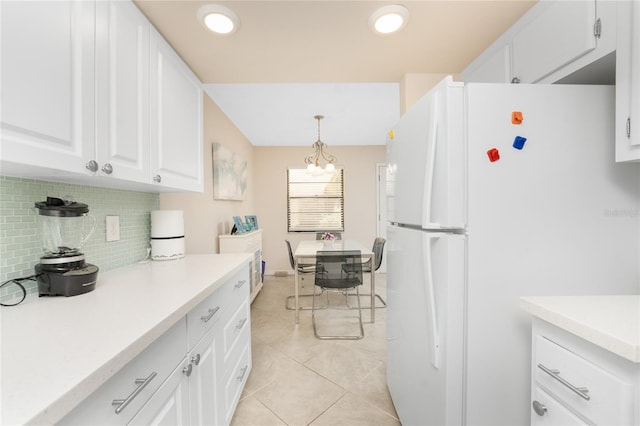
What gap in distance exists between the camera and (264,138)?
4523 millimetres

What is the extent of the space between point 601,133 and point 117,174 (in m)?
1.99

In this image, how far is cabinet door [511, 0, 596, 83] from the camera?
1.05 meters

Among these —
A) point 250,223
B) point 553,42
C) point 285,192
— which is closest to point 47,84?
point 553,42

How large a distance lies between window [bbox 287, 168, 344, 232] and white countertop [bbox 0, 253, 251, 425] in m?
3.89

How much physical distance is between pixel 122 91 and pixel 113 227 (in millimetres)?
746

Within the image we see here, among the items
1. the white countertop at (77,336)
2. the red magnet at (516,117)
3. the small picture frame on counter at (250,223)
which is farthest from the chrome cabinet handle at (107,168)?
the small picture frame on counter at (250,223)

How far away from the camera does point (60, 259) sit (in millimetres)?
1010

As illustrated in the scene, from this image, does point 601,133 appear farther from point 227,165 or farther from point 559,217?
point 227,165

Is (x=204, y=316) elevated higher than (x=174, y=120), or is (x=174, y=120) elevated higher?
(x=174, y=120)

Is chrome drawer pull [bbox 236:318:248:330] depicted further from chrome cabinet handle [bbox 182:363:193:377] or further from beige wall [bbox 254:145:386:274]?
beige wall [bbox 254:145:386:274]

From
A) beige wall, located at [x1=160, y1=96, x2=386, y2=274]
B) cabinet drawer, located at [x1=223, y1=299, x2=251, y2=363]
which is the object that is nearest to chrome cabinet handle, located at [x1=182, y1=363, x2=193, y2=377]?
cabinet drawer, located at [x1=223, y1=299, x2=251, y2=363]

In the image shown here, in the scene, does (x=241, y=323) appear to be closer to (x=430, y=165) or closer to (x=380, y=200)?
(x=430, y=165)

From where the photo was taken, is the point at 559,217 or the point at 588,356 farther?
the point at 559,217

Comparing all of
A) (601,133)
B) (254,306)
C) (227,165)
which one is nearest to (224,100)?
(227,165)
